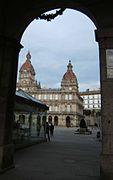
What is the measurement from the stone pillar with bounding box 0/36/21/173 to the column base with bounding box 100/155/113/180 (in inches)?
112

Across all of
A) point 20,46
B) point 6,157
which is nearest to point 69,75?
point 20,46

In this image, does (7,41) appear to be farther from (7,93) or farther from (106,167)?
(106,167)

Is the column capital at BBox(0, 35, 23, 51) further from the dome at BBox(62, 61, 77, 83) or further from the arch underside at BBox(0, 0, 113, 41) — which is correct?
the dome at BBox(62, 61, 77, 83)

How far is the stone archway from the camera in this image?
607 cm

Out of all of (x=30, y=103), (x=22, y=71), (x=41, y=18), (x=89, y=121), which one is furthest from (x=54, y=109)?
(x=41, y=18)

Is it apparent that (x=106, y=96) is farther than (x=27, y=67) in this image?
No

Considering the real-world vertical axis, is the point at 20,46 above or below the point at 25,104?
above

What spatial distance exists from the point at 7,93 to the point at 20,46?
1731 millimetres

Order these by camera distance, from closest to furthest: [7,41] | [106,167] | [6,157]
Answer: [106,167] → [6,157] → [7,41]

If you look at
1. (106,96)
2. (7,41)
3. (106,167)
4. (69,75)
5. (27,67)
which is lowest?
(106,167)

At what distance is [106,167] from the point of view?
581 centimetres

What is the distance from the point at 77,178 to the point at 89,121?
97.3 m

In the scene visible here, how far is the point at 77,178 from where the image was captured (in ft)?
20.5

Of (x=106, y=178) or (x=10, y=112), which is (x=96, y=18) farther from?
(x=106, y=178)
